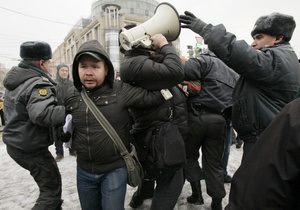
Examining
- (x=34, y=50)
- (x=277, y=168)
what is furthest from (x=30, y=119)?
(x=277, y=168)

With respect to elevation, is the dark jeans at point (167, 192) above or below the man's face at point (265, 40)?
below

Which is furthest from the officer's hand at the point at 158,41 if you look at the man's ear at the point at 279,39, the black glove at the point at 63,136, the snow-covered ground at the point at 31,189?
the snow-covered ground at the point at 31,189

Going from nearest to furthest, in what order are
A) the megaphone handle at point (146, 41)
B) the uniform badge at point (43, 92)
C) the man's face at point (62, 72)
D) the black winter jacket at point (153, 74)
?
the black winter jacket at point (153, 74)
the megaphone handle at point (146, 41)
the uniform badge at point (43, 92)
the man's face at point (62, 72)

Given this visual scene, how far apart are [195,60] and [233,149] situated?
3.27m

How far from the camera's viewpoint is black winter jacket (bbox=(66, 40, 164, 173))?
1588mm

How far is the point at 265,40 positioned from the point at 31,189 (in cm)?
363

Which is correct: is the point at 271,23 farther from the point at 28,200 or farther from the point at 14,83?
the point at 28,200

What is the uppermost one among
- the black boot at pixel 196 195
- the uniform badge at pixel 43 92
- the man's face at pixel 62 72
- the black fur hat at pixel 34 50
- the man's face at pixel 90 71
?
the black fur hat at pixel 34 50

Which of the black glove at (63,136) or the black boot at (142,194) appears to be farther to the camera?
the black boot at (142,194)

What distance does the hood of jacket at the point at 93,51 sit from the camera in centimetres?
156

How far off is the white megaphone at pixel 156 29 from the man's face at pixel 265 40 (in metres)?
0.66

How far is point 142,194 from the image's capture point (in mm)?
2701

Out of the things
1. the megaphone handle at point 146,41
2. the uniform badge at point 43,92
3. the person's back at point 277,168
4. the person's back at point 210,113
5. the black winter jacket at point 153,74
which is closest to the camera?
the person's back at point 277,168

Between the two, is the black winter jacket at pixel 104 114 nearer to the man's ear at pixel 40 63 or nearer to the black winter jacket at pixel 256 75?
the black winter jacket at pixel 256 75
